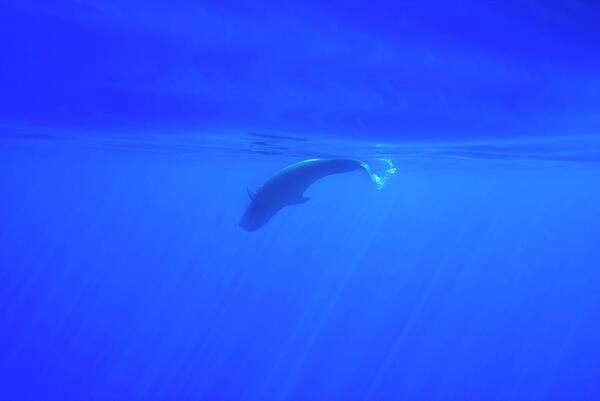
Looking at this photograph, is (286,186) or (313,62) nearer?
(313,62)

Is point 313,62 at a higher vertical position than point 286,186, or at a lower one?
higher

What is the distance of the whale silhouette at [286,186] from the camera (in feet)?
26.7

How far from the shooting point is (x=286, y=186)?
8336 millimetres

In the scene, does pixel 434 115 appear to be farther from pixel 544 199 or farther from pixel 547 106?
pixel 544 199

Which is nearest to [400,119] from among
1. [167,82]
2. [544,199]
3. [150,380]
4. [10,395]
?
[167,82]

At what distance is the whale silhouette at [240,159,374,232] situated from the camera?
813 cm

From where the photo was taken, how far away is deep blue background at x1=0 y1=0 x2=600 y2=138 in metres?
5.45

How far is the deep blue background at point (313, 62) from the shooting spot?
5.45m

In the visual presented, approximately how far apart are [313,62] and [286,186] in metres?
2.08

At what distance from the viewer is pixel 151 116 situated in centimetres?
1204

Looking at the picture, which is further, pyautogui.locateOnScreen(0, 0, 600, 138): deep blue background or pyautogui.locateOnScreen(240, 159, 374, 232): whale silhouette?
pyautogui.locateOnScreen(240, 159, 374, 232): whale silhouette

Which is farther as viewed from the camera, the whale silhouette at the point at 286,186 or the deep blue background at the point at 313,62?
the whale silhouette at the point at 286,186

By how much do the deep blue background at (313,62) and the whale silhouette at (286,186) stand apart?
1.24m

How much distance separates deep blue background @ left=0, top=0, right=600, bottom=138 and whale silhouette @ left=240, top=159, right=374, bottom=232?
1.24 m
